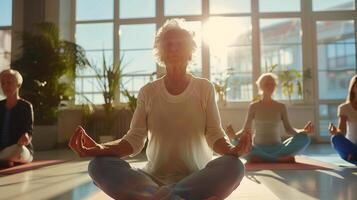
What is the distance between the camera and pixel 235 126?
6527 millimetres

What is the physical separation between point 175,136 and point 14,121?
2553 millimetres

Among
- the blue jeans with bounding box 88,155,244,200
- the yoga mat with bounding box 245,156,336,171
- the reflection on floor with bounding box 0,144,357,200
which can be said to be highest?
the blue jeans with bounding box 88,155,244,200

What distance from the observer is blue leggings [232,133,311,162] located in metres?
3.67

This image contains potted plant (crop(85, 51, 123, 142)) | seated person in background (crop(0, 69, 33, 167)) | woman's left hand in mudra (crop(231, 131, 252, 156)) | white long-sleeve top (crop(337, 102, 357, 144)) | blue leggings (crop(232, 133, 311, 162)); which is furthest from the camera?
potted plant (crop(85, 51, 123, 142))

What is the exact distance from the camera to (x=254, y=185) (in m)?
2.45

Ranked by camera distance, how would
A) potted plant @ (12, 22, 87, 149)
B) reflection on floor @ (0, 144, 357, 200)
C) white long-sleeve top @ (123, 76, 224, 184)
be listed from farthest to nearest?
potted plant @ (12, 22, 87, 149)
reflection on floor @ (0, 144, 357, 200)
white long-sleeve top @ (123, 76, 224, 184)

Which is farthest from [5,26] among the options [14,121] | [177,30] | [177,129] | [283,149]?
[177,129]

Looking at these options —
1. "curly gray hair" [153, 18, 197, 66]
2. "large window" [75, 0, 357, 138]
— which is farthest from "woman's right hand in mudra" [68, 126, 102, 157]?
"large window" [75, 0, 357, 138]

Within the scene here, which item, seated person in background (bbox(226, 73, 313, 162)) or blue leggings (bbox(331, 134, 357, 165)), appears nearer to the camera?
blue leggings (bbox(331, 134, 357, 165))

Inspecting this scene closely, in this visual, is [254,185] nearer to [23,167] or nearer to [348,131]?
[348,131]

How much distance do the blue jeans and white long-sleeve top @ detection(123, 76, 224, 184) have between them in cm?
16

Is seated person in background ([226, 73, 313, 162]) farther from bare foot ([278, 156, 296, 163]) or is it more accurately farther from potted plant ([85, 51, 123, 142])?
potted plant ([85, 51, 123, 142])

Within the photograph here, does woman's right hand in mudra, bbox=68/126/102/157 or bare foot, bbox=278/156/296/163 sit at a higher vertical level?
woman's right hand in mudra, bbox=68/126/102/157

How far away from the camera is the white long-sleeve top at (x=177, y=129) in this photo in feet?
5.32
